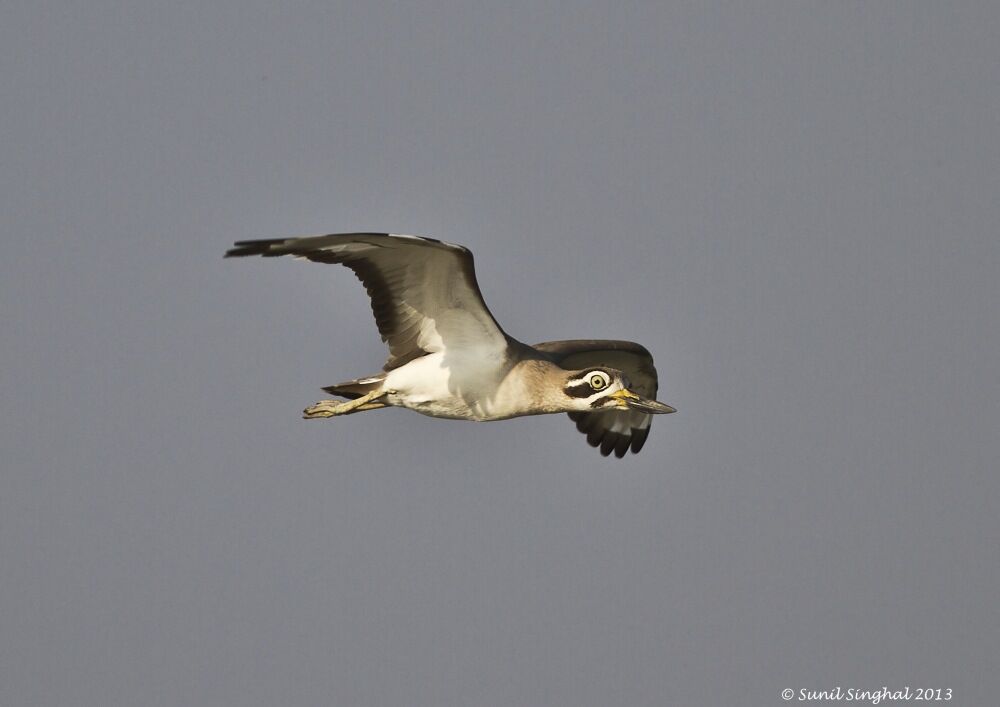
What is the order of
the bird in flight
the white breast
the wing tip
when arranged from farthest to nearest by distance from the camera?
the white breast < the bird in flight < the wing tip

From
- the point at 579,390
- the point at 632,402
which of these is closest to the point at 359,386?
the point at 579,390

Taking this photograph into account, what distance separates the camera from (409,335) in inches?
808

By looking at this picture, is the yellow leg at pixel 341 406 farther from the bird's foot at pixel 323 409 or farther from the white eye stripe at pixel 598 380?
the white eye stripe at pixel 598 380

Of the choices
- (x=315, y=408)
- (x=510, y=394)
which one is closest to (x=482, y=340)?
(x=510, y=394)

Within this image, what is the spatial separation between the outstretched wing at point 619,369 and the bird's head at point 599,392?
1.19m

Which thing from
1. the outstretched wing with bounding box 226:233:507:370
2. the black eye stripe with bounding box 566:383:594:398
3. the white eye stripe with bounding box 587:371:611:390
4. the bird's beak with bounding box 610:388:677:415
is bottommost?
the bird's beak with bounding box 610:388:677:415

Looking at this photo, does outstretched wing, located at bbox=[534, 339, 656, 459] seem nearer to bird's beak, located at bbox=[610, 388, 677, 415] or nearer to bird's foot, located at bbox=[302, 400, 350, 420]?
bird's beak, located at bbox=[610, 388, 677, 415]

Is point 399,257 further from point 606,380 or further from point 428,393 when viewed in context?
point 606,380

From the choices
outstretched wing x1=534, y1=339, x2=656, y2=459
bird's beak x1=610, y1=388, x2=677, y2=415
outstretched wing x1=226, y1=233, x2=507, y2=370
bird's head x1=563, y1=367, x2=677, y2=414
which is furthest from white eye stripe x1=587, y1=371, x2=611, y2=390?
outstretched wing x1=226, y1=233, x2=507, y2=370

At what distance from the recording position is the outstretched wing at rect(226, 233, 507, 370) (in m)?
18.1

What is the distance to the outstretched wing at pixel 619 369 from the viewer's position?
23047mm

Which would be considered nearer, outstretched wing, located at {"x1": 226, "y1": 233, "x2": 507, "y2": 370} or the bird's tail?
outstretched wing, located at {"x1": 226, "y1": 233, "x2": 507, "y2": 370}

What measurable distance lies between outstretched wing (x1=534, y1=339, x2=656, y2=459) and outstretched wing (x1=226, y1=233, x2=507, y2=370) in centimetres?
216

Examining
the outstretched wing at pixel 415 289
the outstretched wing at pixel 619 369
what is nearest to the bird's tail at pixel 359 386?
the outstretched wing at pixel 415 289
